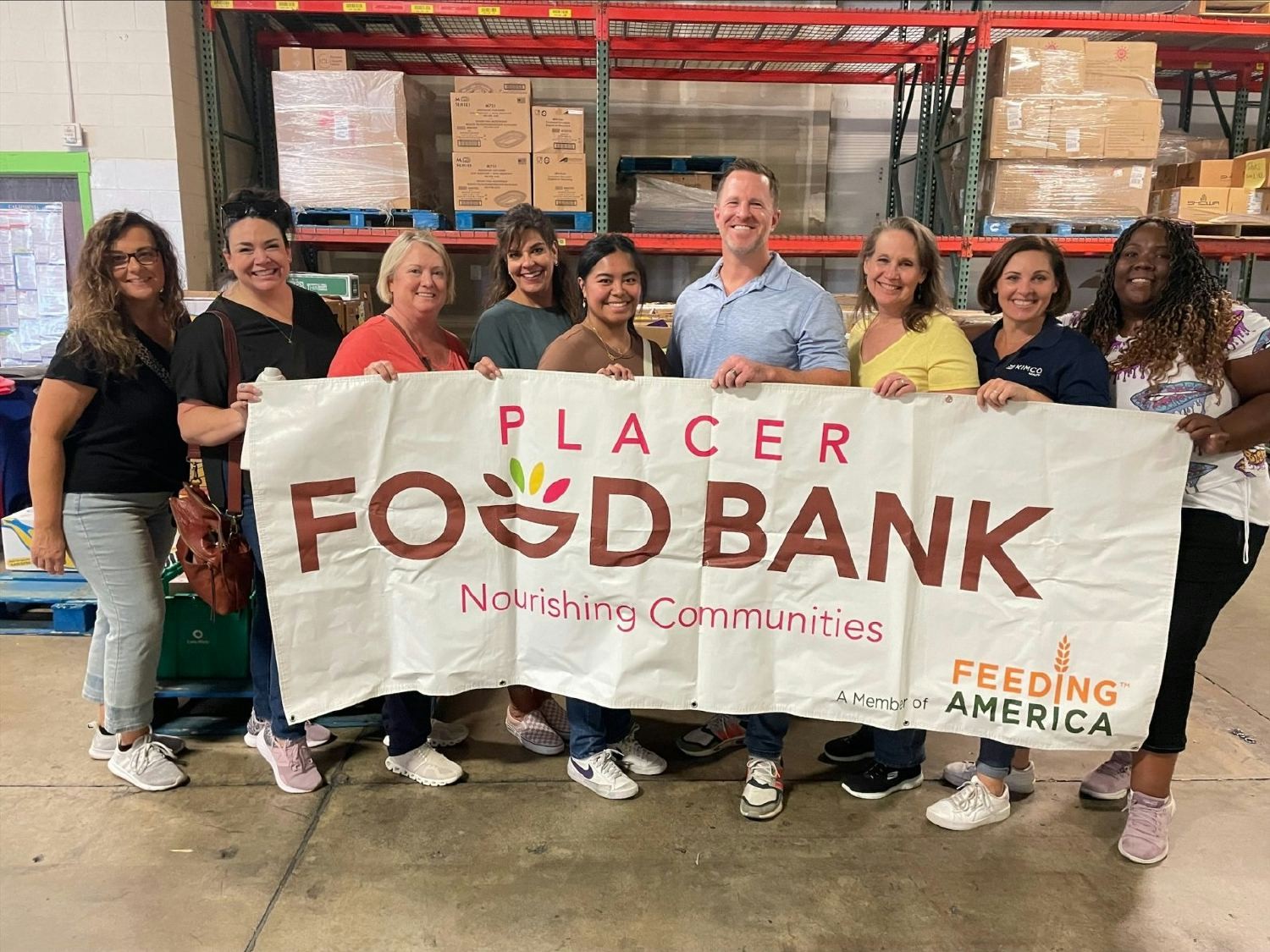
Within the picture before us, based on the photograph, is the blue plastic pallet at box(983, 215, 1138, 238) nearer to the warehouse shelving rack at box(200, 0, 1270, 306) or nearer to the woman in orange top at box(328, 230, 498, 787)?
the warehouse shelving rack at box(200, 0, 1270, 306)

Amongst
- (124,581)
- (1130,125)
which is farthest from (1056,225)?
(124,581)

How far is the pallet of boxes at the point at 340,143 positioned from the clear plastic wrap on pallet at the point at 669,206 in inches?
73.9

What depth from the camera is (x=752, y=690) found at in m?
2.80

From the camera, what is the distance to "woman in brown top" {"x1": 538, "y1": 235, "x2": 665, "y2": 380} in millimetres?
2703

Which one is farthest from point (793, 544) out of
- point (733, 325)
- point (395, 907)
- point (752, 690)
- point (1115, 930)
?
point (395, 907)

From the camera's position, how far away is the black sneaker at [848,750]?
3.34 m

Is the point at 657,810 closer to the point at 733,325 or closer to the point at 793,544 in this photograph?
the point at 793,544

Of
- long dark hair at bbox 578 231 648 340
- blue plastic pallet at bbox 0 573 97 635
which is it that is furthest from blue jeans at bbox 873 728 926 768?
blue plastic pallet at bbox 0 573 97 635

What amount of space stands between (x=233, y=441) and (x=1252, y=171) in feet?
27.1

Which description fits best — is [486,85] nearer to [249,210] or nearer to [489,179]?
[489,179]

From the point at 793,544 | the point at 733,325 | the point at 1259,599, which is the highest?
the point at 733,325

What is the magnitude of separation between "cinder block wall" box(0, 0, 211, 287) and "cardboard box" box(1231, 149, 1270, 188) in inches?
340

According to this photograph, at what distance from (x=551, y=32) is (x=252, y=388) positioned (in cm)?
608

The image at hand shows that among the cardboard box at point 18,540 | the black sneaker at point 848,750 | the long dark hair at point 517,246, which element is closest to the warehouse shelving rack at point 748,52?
the cardboard box at point 18,540
